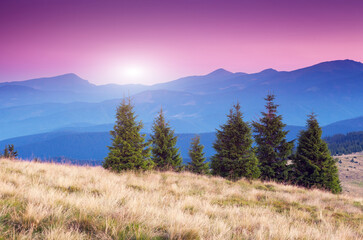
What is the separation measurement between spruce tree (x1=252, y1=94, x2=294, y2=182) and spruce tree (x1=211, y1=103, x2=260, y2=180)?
8.07 feet

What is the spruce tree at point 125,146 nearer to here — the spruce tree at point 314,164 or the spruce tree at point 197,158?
the spruce tree at point 314,164

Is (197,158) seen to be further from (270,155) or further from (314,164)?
(314,164)

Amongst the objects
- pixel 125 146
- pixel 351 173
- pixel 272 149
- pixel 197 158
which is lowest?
pixel 351 173

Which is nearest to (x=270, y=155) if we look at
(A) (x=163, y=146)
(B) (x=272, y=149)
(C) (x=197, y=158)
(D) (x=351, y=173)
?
(B) (x=272, y=149)

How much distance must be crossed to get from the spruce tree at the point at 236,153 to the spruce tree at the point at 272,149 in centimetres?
246

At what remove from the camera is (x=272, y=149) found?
2052 cm

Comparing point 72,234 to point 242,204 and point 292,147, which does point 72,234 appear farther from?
point 292,147

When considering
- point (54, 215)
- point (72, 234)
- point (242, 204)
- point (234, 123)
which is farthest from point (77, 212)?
point (234, 123)

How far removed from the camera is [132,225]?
11.2ft

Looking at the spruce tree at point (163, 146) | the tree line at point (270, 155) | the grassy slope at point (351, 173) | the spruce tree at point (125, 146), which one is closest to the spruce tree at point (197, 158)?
the spruce tree at point (163, 146)

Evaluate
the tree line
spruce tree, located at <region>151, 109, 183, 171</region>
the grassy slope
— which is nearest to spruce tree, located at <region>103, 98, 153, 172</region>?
the tree line

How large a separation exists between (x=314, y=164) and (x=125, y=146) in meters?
16.9

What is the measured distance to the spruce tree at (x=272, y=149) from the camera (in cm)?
2022

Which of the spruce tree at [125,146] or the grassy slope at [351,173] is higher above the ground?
the spruce tree at [125,146]
